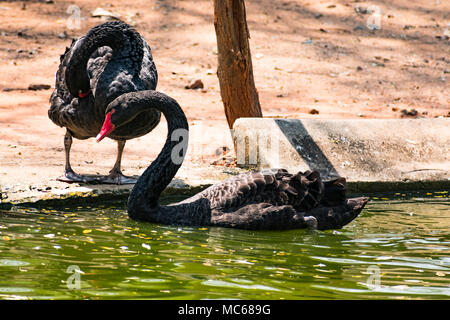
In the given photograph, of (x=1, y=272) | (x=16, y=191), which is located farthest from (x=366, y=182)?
(x=1, y=272)

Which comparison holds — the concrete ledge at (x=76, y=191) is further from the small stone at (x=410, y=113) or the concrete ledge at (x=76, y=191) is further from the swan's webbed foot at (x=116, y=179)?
the small stone at (x=410, y=113)

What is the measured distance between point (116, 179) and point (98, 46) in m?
1.18

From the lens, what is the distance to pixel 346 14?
14945 mm

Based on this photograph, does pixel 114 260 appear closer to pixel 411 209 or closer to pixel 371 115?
pixel 411 209

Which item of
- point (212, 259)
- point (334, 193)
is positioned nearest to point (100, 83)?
point (334, 193)

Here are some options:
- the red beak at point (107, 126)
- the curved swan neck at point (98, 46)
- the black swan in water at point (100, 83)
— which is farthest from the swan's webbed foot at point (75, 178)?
the red beak at point (107, 126)

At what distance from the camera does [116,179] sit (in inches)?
241

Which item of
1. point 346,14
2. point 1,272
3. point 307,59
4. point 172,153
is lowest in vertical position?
point 1,272

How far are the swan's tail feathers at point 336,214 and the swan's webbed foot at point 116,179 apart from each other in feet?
5.53

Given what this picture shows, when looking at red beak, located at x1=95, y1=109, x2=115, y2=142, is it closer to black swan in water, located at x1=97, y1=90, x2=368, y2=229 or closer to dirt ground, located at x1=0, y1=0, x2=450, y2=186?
black swan in water, located at x1=97, y1=90, x2=368, y2=229

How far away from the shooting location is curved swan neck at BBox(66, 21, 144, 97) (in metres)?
6.02

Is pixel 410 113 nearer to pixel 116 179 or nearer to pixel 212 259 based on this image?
pixel 116 179

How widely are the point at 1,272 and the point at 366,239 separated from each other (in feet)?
8.02

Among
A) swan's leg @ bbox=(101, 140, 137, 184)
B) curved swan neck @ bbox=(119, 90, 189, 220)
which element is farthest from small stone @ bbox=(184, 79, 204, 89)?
curved swan neck @ bbox=(119, 90, 189, 220)
